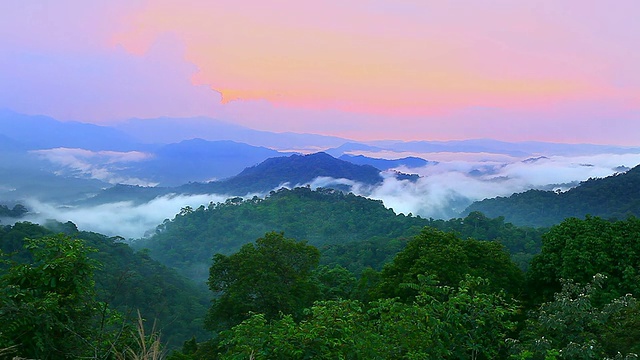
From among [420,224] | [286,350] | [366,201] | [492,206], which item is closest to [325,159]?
[492,206]

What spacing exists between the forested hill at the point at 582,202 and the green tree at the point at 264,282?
5689 cm

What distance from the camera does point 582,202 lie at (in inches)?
2945

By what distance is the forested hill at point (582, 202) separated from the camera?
6862cm

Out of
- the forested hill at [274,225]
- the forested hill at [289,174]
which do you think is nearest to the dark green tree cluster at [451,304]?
the forested hill at [274,225]

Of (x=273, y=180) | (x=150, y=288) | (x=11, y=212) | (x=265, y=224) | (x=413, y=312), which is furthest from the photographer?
(x=273, y=180)

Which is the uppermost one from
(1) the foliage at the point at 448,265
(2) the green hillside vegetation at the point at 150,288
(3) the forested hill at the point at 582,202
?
(1) the foliage at the point at 448,265

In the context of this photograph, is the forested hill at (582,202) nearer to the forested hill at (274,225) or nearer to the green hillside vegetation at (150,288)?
the forested hill at (274,225)

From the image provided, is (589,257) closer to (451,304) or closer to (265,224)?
(451,304)

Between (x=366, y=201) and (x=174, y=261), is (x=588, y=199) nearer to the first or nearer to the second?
(x=366, y=201)

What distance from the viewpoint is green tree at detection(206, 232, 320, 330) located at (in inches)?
643

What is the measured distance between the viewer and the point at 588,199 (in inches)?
2931

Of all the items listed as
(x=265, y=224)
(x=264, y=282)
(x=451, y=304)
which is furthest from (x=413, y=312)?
(x=265, y=224)

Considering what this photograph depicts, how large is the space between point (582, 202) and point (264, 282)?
75.9 m

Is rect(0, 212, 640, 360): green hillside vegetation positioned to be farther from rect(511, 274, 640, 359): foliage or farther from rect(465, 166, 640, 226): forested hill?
rect(465, 166, 640, 226): forested hill
